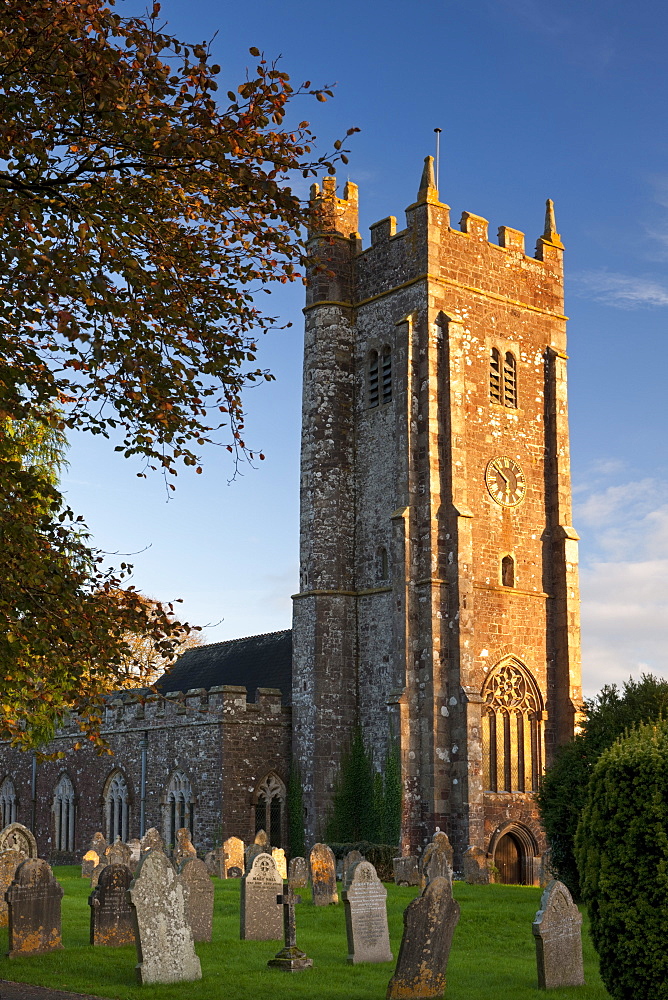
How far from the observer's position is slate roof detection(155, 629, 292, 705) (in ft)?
117

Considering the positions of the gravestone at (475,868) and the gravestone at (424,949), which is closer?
the gravestone at (424,949)

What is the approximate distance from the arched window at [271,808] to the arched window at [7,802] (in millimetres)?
13439

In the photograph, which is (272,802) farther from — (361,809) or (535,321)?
(535,321)

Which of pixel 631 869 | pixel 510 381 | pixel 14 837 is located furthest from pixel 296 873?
pixel 510 381

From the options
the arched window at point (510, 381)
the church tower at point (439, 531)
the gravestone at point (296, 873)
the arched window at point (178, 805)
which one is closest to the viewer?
the gravestone at point (296, 873)

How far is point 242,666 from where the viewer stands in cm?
3797

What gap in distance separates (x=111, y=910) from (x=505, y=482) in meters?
20.3

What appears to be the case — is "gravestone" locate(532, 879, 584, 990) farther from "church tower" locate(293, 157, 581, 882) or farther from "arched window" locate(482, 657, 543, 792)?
"arched window" locate(482, 657, 543, 792)

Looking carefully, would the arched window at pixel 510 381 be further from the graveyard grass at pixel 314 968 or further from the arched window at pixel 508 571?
the graveyard grass at pixel 314 968

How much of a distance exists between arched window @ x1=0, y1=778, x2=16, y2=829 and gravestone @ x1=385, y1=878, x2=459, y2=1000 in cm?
3234

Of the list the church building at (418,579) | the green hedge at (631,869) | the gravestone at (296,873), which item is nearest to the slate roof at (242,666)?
the church building at (418,579)

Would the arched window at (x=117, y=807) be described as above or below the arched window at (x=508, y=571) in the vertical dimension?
below

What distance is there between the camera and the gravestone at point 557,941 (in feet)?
43.1

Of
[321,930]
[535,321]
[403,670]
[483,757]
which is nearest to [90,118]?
[321,930]
